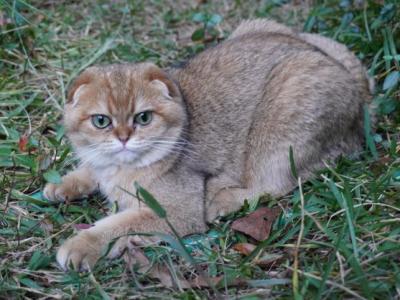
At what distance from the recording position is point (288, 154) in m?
4.73

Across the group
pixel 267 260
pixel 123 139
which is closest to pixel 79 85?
pixel 123 139

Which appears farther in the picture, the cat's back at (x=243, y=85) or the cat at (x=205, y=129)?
the cat's back at (x=243, y=85)

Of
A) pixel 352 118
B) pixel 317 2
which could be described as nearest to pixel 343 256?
pixel 352 118

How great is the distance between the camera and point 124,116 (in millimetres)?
4254

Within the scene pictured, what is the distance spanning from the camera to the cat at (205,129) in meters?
4.29

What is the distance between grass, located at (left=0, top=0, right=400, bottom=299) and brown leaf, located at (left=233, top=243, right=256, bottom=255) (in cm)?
4

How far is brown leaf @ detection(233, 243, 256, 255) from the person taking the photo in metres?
4.08

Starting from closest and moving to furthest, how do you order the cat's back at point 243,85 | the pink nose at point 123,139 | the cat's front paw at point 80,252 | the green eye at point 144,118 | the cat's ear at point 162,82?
the cat's front paw at point 80,252 → the pink nose at point 123,139 → the green eye at point 144,118 → the cat's ear at point 162,82 → the cat's back at point 243,85

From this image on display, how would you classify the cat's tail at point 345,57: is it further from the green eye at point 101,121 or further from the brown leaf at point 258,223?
the green eye at point 101,121

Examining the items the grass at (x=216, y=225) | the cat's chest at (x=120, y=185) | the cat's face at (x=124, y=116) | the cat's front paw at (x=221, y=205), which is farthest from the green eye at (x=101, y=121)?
the cat's front paw at (x=221, y=205)

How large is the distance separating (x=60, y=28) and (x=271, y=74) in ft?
8.96

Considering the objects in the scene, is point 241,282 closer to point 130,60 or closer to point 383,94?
point 383,94

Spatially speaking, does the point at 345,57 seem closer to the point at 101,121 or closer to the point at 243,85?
the point at 243,85

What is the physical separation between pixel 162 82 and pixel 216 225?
988 millimetres
